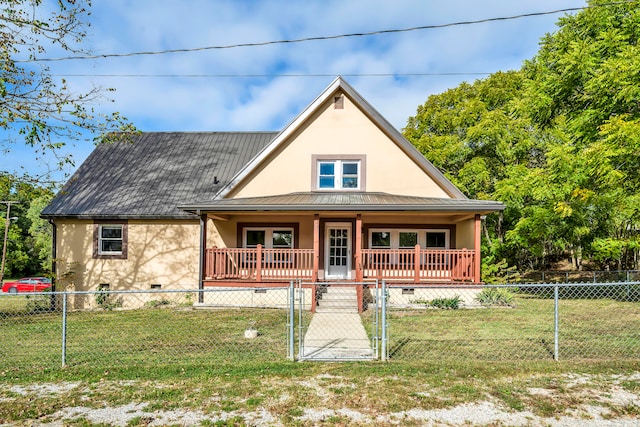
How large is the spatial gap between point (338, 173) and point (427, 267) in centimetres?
476

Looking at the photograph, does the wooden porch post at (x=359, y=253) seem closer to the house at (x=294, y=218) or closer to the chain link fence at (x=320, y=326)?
Answer: the chain link fence at (x=320, y=326)

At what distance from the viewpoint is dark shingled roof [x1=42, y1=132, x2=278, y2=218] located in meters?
15.4

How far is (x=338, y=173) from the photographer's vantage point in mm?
15031

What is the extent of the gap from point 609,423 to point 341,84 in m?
12.6

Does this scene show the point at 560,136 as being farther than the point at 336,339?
Yes

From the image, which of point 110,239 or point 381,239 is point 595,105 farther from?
point 110,239

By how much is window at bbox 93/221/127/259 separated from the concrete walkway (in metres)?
8.74

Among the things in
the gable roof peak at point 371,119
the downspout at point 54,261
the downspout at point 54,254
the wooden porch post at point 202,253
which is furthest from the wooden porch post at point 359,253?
the downspout at point 54,254

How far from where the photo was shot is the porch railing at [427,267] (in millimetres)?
12945

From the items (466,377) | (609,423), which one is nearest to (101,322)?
(466,377)

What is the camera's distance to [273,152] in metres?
15.0

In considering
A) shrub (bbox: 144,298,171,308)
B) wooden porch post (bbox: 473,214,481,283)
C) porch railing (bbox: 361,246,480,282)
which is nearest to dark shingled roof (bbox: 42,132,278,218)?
shrub (bbox: 144,298,171,308)

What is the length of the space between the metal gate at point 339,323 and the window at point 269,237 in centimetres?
254

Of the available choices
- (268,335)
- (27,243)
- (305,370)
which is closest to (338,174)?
(268,335)
